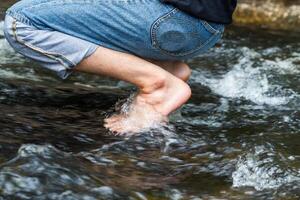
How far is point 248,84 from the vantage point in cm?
428

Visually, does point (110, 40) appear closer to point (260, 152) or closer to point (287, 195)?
point (260, 152)

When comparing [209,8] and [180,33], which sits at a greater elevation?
[209,8]

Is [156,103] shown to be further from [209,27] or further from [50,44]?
[50,44]

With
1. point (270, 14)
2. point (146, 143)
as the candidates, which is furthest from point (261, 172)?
point (270, 14)

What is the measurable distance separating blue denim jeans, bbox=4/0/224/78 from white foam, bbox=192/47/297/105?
1.22 meters

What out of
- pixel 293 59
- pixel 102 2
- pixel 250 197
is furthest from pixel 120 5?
pixel 293 59

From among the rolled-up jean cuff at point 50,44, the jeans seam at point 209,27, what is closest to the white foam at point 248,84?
the jeans seam at point 209,27

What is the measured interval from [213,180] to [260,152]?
36cm

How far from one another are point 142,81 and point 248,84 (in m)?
1.60

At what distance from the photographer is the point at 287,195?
2238 mm

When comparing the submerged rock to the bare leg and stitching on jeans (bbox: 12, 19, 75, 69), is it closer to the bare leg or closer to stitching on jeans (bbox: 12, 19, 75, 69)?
the bare leg

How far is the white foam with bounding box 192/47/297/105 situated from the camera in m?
3.92

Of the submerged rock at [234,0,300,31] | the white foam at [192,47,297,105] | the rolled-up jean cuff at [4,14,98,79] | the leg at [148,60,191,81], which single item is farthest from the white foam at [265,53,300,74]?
the rolled-up jean cuff at [4,14,98,79]

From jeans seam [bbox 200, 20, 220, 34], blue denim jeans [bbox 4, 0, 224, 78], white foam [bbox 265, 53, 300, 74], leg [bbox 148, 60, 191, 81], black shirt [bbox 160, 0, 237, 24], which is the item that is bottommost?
white foam [bbox 265, 53, 300, 74]
